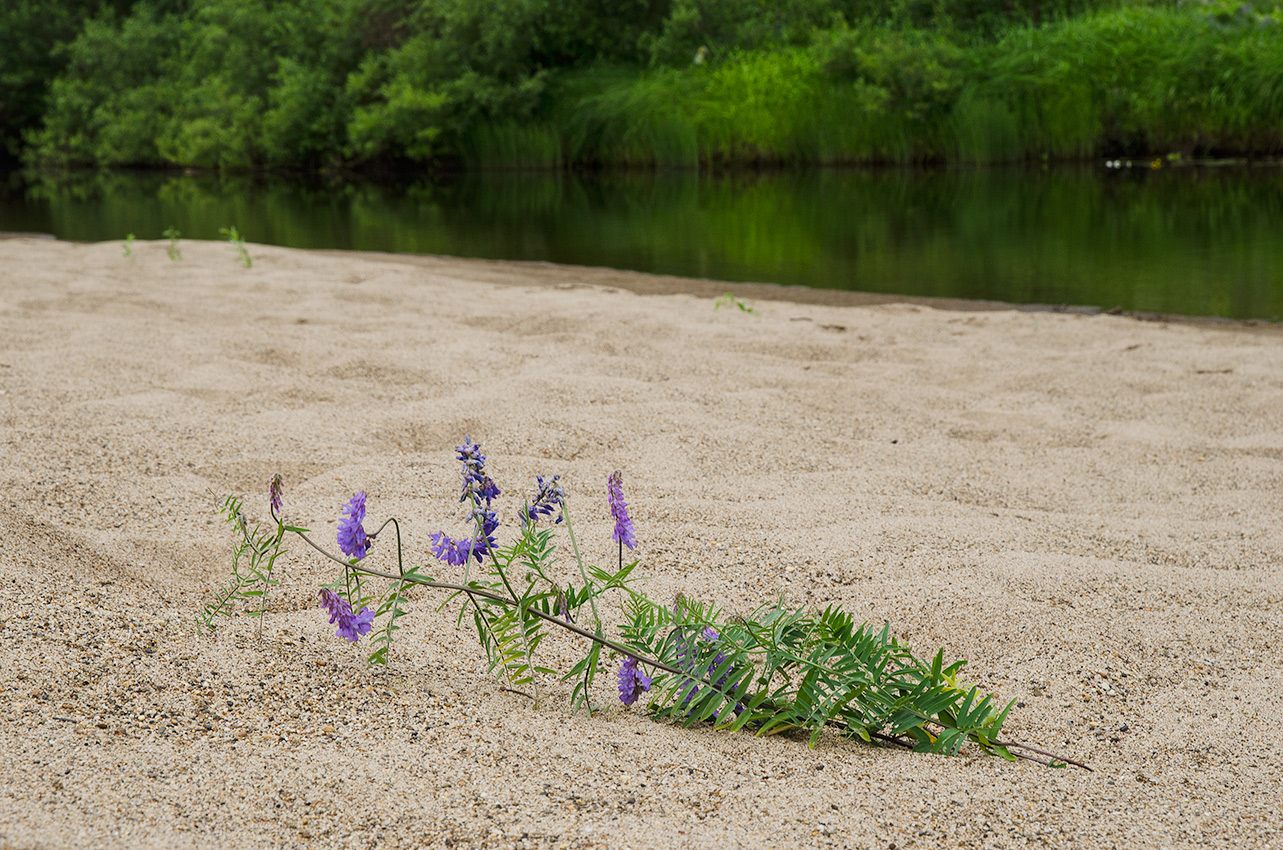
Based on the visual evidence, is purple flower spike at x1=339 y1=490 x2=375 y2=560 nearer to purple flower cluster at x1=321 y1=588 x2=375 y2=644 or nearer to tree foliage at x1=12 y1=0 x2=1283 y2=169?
purple flower cluster at x1=321 y1=588 x2=375 y2=644

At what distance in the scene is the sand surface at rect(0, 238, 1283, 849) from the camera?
1127 millimetres

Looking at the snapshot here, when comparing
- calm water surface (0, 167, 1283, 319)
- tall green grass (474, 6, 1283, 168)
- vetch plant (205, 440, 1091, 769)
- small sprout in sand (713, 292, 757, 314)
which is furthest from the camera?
tall green grass (474, 6, 1283, 168)

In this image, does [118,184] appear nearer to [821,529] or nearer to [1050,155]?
[1050,155]

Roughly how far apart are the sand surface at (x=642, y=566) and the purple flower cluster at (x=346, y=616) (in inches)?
4.1

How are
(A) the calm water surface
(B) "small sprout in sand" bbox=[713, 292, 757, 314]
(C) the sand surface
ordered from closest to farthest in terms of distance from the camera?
(C) the sand surface < (B) "small sprout in sand" bbox=[713, 292, 757, 314] < (A) the calm water surface

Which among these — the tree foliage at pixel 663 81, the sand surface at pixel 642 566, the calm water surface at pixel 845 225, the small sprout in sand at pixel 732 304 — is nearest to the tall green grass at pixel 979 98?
the tree foliage at pixel 663 81

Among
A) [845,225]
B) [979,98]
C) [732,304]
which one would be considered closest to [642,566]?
[732,304]

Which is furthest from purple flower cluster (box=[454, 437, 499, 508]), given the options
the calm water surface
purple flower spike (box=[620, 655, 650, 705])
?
the calm water surface

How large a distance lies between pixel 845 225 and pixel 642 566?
25.1 feet

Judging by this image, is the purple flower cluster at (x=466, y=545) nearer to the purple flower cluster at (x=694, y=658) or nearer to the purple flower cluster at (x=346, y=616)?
the purple flower cluster at (x=346, y=616)

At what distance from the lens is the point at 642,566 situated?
180cm

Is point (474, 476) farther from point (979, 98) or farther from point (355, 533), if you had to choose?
point (979, 98)

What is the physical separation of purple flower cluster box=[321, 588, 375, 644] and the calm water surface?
189 inches

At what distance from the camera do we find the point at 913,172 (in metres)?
14.6
